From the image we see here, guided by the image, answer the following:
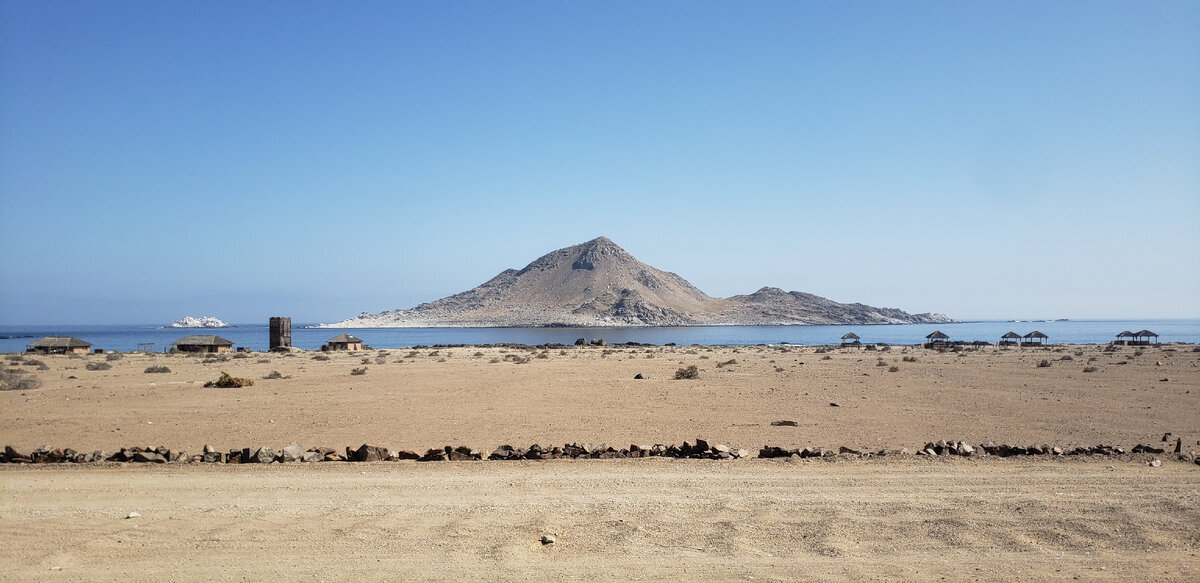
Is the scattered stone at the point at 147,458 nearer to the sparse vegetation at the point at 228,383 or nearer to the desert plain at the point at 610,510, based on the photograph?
the desert plain at the point at 610,510

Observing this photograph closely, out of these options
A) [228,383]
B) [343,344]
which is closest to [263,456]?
[228,383]

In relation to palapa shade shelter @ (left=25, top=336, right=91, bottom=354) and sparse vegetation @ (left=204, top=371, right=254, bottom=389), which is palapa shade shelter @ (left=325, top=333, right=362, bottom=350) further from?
sparse vegetation @ (left=204, top=371, right=254, bottom=389)

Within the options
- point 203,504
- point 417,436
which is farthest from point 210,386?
point 203,504

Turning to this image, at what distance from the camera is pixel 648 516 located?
6.98 m

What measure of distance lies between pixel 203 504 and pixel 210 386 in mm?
19374

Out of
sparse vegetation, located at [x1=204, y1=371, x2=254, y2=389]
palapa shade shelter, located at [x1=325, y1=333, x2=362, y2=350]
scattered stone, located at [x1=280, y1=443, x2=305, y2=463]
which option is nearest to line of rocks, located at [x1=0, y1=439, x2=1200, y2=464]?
scattered stone, located at [x1=280, y1=443, x2=305, y2=463]

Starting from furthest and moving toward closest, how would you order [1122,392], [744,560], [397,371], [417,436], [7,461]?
[397,371], [1122,392], [417,436], [7,461], [744,560]

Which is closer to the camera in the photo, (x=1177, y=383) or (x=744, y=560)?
(x=744, y=560)

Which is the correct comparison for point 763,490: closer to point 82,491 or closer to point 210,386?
point 82,491

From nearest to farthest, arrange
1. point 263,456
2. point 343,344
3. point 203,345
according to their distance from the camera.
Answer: point 263,456
point 203,345
point 343,344

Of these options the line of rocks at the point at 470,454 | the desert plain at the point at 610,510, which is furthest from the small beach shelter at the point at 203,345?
the line of rocks at the point at 470,454

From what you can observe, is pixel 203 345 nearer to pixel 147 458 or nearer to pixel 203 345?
pixel 203 345

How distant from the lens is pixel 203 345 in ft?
178

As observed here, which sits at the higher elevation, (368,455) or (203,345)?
(368,455)
